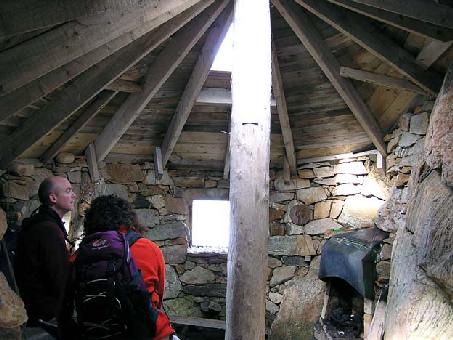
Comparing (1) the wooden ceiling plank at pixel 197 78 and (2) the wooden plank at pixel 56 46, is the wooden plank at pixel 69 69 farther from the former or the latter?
(1) the wooden ceiling plank at pixel 197 78

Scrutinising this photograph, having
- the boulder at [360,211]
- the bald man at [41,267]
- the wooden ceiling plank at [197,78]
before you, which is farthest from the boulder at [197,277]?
the bald man at [41,267]

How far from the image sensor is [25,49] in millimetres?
1733

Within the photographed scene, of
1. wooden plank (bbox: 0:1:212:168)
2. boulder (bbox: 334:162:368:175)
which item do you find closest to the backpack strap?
wooden plank (bbox: 0:1:212:168)

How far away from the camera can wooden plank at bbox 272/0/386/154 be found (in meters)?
2.99

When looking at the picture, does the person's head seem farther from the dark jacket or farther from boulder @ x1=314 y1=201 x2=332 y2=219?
boulder @ x1=314 y1=201 x2=332 y2=219

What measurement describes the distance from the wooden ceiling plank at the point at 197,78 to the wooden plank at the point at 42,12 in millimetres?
1323

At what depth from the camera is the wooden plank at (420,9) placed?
97.3 inches

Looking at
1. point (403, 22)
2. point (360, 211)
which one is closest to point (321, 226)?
point (360, 211)

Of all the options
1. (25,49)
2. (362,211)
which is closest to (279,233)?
(362,211)

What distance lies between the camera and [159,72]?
11.6 ft

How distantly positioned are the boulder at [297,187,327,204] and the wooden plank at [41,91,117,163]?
2.36 metres

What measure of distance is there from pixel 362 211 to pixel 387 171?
1.77ft

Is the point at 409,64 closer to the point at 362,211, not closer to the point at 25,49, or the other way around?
the point at 362,211

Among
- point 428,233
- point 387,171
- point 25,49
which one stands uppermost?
point 25,49
